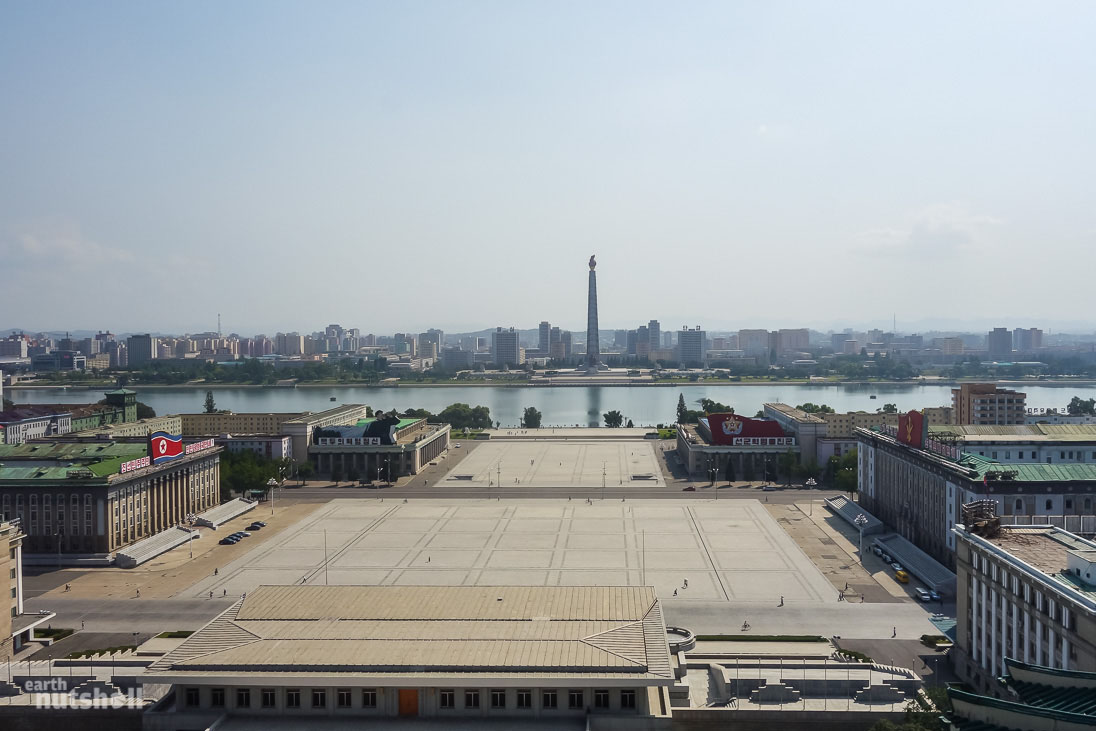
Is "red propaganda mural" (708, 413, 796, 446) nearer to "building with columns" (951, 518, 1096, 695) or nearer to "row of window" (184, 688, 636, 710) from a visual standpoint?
"building with columns" (951, 518, 1096, 695)

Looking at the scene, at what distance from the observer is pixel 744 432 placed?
6172 centimetres

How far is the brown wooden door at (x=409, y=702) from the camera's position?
17.6 metres

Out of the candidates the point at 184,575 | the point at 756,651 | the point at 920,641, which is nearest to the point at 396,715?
the point at 756,651

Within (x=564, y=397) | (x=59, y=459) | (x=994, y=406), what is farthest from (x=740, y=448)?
(x=564, y=397)

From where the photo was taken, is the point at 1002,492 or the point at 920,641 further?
the point at 1002,492

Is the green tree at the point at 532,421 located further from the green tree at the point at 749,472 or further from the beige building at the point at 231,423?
the green tree at the point at 749,472

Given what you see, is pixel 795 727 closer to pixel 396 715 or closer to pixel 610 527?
pixel 396 715

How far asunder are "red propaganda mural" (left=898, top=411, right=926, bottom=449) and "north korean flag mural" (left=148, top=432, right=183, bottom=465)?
114 feet

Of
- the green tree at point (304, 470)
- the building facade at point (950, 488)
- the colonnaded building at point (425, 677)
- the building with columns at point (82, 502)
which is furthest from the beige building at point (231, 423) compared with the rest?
the colonnaded building at point (425, 677)

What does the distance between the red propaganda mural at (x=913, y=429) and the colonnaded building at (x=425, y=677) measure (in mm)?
22873

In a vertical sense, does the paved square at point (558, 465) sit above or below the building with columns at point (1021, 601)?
below

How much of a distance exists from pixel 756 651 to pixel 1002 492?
13335 mm

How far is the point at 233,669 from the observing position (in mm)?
17734

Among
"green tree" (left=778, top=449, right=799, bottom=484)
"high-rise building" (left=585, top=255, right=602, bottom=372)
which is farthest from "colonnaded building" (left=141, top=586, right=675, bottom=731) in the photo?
"high-rise building" (left=585, top=255, right=602, bottom=372)
